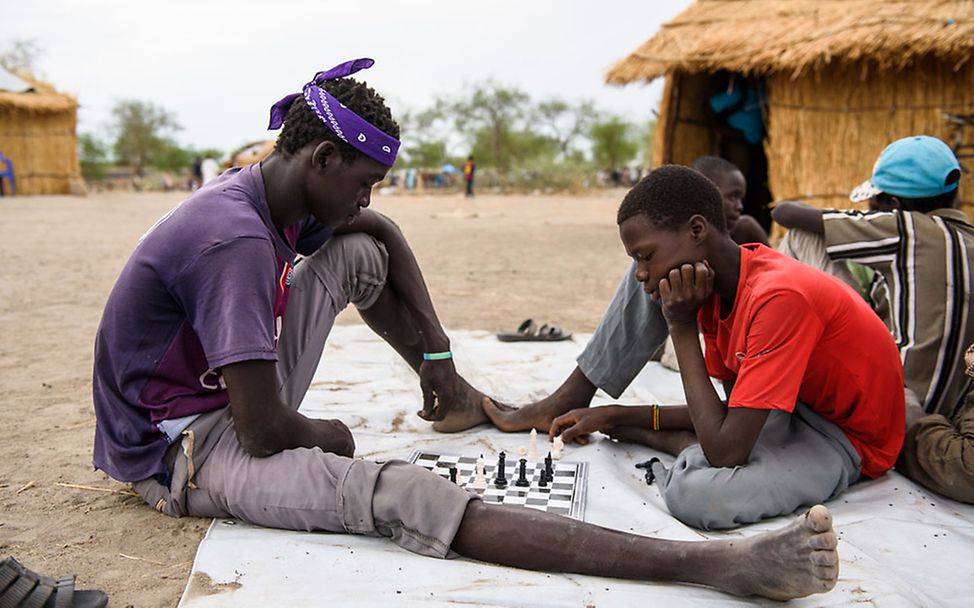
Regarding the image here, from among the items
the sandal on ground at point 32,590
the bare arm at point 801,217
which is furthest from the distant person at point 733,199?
the sandal on ground at point 32,590

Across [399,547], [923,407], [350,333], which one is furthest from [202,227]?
[350,333]

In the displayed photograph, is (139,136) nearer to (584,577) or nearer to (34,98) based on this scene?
(34,98)

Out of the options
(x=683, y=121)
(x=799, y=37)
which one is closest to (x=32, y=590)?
(x=799, y=37)

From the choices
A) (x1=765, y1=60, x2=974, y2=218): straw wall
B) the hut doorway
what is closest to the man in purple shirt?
(x1=765, y1=60, x2=974, y2=218): straw wall

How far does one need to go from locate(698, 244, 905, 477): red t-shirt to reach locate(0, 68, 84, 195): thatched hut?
2147 centimetres

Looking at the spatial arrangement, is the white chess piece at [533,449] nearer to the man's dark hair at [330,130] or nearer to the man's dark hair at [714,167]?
the man's dark hair at [330,130]

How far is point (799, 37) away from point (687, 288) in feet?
23.8

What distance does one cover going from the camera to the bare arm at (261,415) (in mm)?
2035

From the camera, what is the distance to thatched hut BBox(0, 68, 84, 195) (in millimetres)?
20031

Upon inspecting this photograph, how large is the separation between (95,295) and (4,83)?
675 inches

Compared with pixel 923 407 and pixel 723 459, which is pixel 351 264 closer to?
pixel 723 459

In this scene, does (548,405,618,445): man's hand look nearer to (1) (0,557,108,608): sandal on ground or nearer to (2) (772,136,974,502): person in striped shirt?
(2) (772,136,974,502): person in striped shirt

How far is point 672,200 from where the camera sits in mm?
2336

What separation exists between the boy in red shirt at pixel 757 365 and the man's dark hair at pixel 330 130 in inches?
30.3
